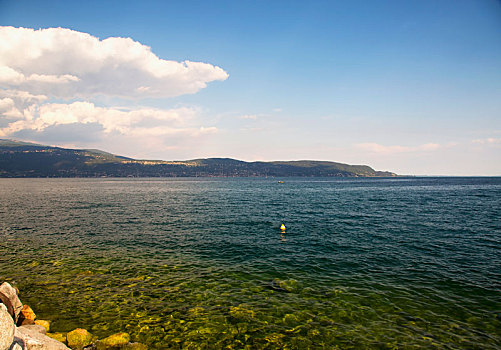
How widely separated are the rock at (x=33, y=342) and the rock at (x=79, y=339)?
154cm

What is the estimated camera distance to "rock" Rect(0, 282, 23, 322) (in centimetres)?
1349

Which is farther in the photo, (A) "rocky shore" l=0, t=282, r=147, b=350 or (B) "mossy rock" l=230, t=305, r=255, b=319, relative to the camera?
(B) "mossy rock" l=230, t=305, r=255, b=319

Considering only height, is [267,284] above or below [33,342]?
below

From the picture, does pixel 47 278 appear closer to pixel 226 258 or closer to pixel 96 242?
pixel 96 242

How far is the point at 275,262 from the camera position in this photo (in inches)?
1054

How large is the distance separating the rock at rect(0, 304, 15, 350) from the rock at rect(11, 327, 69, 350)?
0.91 metres

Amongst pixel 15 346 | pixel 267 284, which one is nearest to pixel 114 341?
pixel 15 346

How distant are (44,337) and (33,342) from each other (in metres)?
1.34

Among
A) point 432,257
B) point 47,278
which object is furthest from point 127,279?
point 432,257

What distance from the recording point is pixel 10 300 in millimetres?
13766

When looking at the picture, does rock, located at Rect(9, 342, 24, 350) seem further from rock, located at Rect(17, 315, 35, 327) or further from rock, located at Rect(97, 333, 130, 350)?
rock, located at Rect(17, 315, 35, 327)

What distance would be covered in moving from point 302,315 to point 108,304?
43.4 feet

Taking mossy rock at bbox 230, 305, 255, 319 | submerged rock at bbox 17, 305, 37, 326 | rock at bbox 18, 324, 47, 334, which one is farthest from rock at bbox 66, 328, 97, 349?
mossy rock at bbox 230, 305, 255, 319

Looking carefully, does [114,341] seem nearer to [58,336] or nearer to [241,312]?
[58,336]
